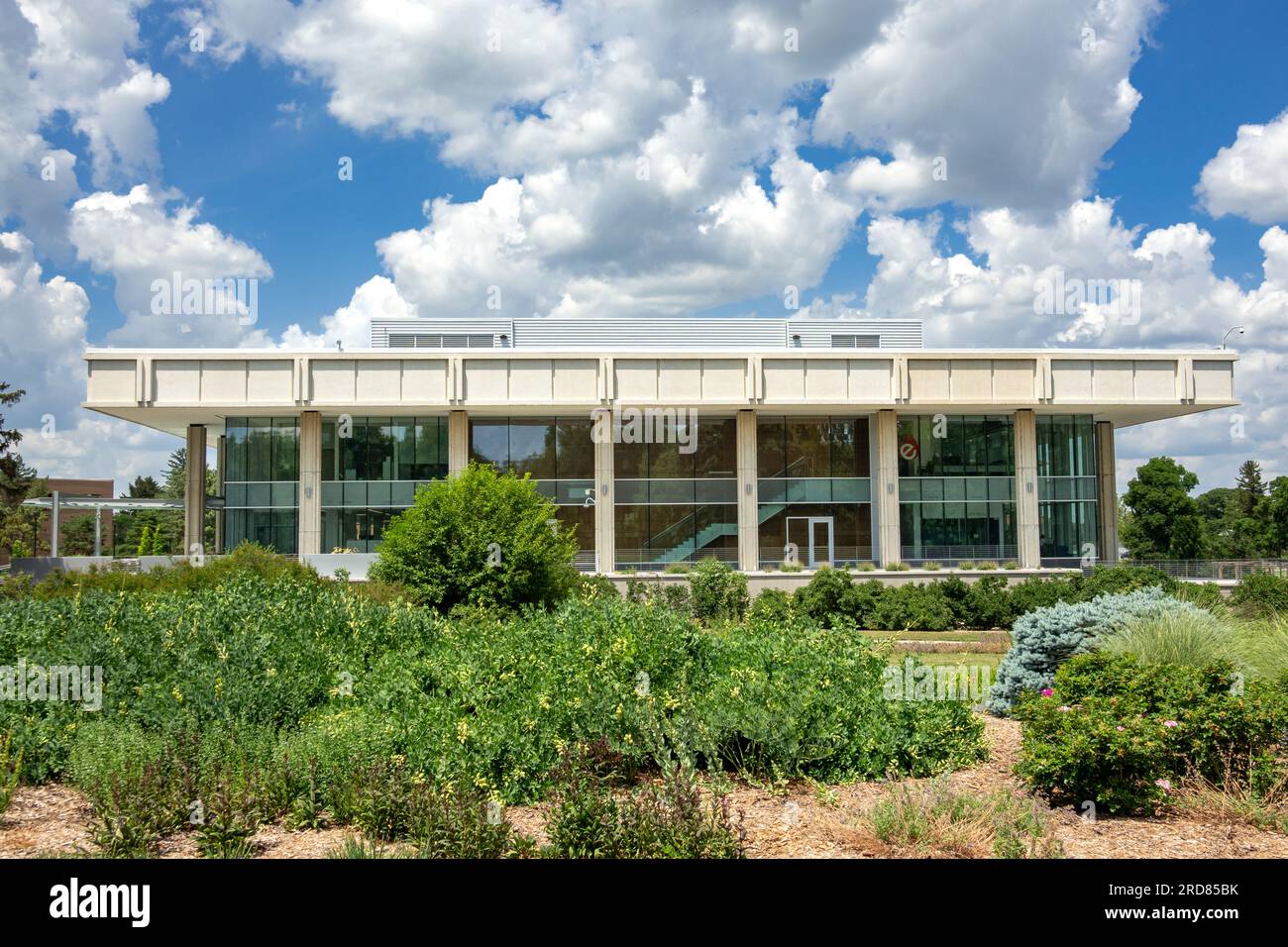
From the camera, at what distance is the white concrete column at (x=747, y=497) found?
3797 centimetres

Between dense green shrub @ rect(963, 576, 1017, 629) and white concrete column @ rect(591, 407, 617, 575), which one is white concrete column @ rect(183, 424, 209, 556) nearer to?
white concrete column @ rect(591, 407, 617, 575)

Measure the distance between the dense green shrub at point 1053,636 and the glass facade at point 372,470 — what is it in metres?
29.5

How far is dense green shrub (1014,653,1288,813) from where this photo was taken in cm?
699

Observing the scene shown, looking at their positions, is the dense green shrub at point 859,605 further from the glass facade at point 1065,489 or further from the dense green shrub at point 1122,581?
the glass facade at point 1065,489

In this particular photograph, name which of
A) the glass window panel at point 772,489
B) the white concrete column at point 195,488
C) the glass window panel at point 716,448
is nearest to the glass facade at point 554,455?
the glass window panel at point 716,448

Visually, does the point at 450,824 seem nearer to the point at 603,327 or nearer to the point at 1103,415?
the point at 603,327

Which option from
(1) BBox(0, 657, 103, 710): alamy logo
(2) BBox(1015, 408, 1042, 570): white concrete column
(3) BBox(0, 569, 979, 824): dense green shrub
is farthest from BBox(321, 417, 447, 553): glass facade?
(1) BBox(0, 657, 103, 710): alamy logo

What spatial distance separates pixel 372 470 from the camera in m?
38.2

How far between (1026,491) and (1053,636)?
102 feet

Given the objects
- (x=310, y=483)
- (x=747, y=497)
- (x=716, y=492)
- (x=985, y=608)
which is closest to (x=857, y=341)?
(x=747, y=497)

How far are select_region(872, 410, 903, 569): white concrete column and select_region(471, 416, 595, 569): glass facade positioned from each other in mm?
11965

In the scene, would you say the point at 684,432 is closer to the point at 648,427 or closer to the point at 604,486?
the point at 648,427
